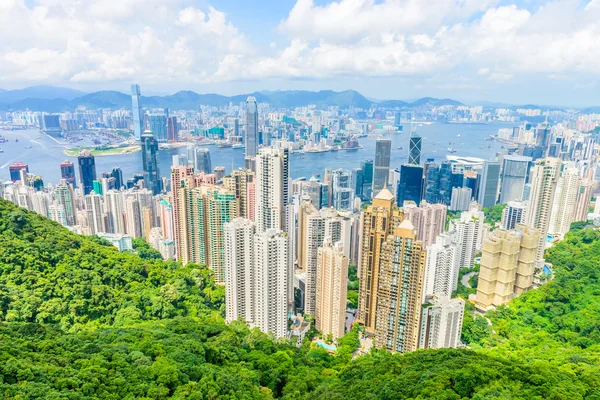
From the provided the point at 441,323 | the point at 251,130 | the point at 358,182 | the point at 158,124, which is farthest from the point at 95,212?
the point at 158,124

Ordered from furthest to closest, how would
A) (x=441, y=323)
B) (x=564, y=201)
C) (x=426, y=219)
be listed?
(x=564, y=201) → (x=426, y=219) → (x=441, y=323)

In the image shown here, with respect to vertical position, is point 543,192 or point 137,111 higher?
point 137,111

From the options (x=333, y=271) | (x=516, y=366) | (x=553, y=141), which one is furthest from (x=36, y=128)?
(x=553, y=141)

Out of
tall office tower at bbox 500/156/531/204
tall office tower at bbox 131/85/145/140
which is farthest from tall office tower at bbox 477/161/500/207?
tall office tower at bbox 131/85/145/140

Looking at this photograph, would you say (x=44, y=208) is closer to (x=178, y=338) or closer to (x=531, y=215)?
(x=178, y=338)

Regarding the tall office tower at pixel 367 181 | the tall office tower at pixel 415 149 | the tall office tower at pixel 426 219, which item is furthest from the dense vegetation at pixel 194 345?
the tall office tower at pixel 415 149

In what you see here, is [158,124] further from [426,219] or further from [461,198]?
[426,219]
